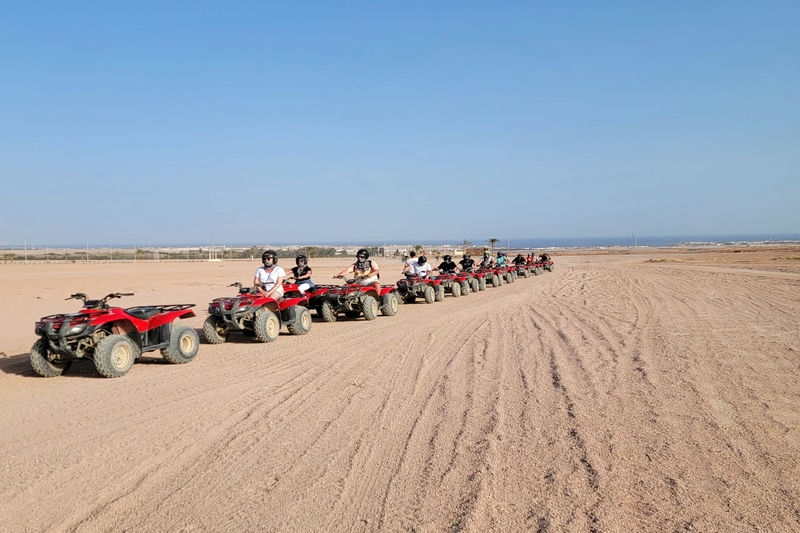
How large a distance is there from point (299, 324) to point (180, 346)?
2.75 m

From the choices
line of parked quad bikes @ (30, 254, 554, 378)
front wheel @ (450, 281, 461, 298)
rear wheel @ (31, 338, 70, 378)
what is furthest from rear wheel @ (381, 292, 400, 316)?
rear wheel @ (31, 338, 70, 378)

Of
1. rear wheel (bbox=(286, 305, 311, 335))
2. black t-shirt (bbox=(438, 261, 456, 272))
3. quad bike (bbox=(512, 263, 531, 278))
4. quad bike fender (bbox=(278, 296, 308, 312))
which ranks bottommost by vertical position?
quad bike (bbox=(512, 263, 531, 278))

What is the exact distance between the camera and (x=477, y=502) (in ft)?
A: 12.9

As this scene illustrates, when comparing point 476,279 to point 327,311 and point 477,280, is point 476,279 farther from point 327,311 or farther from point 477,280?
point 327,311

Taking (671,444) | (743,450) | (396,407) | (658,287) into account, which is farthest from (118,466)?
(658,287)

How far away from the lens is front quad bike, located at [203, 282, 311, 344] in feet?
32.6

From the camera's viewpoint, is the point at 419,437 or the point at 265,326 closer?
the point at 419,437

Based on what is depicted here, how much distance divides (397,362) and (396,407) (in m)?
2.31

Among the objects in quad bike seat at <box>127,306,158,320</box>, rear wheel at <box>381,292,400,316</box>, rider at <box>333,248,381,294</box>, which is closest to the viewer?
quad bike seat at <box>127,306,158,320</box>

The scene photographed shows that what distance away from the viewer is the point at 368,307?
13102 mm

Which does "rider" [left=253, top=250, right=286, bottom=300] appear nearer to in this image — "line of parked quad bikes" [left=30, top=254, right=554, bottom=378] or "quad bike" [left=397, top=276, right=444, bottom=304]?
"line of parked quad bikes" [left=30, top=254, right=554, bottom=378]

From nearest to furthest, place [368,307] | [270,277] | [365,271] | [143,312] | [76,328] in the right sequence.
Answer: [76,328]
[143,312]
[270,277]
[368,307]
[365,271]

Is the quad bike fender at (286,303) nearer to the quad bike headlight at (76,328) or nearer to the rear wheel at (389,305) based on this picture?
the rear wheel at (389,305)

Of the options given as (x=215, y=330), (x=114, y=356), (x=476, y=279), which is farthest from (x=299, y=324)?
(x=476, y=279)
